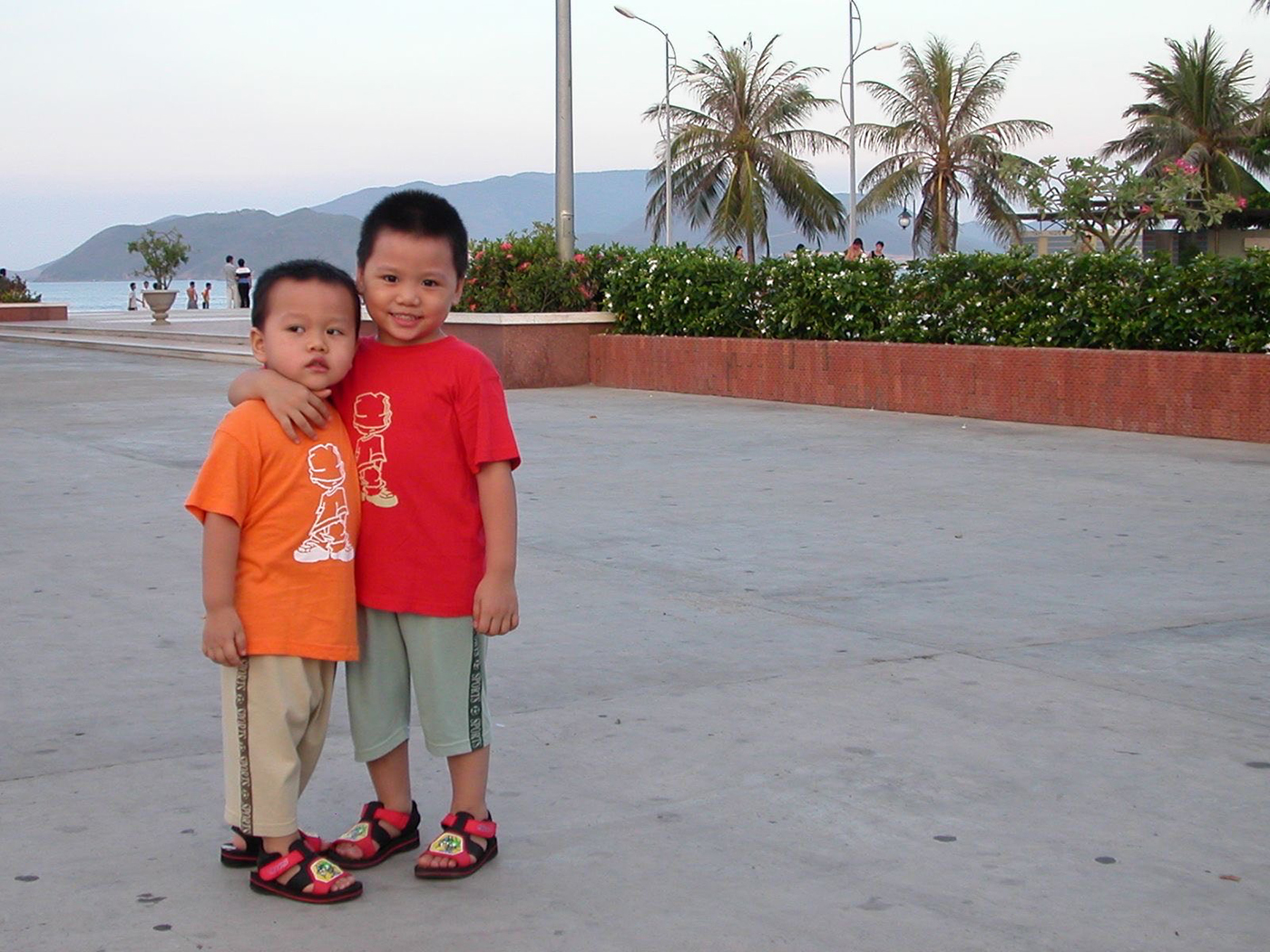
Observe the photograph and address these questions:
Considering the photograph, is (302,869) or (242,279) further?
(242,279)

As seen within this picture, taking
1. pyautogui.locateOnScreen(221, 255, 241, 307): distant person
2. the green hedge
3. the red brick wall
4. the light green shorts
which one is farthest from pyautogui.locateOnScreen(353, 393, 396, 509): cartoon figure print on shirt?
pyautogui.locateOnScreen(221, 255, 241, 307): distant person

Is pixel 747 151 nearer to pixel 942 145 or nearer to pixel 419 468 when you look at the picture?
pixel 942 145

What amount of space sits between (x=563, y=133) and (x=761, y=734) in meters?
12.8

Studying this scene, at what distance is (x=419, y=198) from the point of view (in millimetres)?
3197

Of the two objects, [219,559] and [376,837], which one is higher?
[219,559]

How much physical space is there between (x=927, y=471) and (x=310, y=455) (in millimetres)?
6304

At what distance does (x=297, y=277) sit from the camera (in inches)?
122

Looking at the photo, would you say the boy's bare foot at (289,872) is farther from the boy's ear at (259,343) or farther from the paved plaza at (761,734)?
the boy's ear at (259,343)

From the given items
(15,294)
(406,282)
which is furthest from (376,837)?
(15,294)

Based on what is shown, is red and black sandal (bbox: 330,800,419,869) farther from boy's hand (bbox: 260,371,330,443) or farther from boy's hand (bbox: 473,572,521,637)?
boy's hand (bbox: 260,371,330,443)

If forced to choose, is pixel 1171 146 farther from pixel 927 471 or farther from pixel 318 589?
pixel 318 589

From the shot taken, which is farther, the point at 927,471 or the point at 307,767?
the point at 927,471

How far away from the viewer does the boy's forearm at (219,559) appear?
3008 millimetres

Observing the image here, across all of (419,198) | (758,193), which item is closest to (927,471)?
(419,198)
